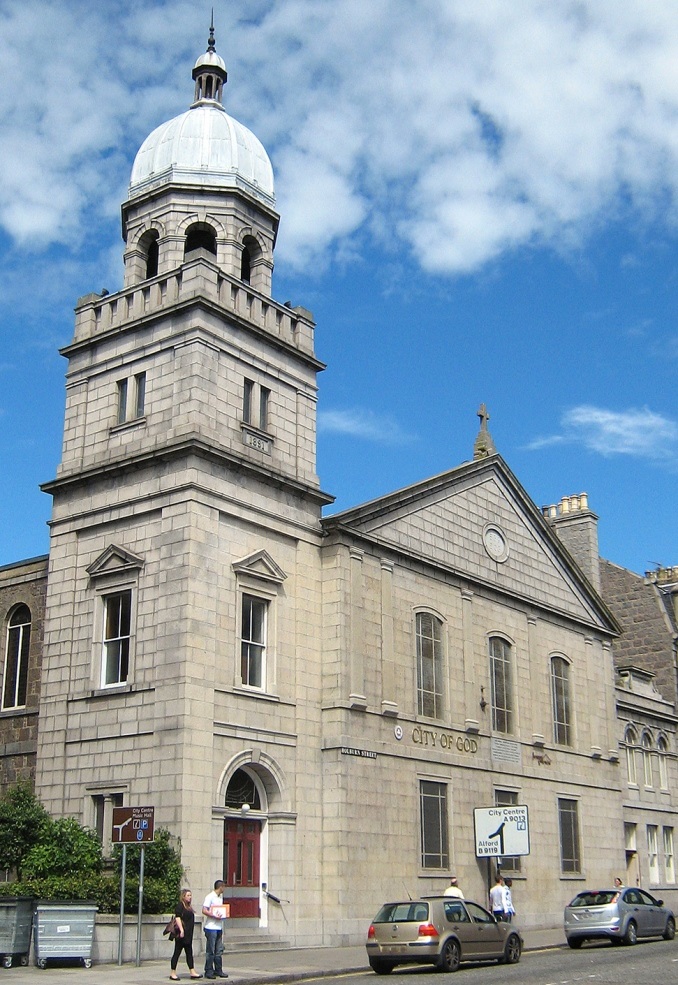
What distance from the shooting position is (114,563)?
94.3 ft

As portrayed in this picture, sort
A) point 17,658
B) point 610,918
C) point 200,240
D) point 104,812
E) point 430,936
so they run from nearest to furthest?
point 430,936, point 104,812, point 610,918, point 17,658, point 200,240

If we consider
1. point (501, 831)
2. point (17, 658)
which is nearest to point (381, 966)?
point (501, 831)

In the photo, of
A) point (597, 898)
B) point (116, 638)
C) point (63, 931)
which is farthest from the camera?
point (597, 898)

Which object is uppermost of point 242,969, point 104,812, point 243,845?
point 104,812

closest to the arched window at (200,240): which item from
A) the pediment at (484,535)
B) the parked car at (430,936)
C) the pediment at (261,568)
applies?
the pediment at (484,535)

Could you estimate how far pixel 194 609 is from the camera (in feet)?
88.1

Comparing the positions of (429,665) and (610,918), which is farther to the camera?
(429,665)

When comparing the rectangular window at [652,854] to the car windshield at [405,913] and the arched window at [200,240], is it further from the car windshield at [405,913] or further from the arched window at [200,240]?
the arched window at [200,240]

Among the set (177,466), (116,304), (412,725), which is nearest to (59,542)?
(177,466)

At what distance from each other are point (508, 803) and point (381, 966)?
13.7 m

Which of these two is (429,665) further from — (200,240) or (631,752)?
(631,752)

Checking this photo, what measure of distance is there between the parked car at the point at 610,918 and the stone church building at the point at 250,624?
4.40m

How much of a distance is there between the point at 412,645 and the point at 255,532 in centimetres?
626

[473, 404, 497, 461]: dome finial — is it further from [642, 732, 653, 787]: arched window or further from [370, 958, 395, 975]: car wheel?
[370, 958, 395, 975]: car wheel
